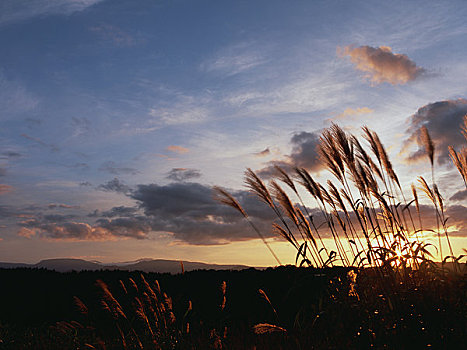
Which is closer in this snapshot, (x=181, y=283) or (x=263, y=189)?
(x=263, y=189)

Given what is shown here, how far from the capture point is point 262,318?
22.4 ft

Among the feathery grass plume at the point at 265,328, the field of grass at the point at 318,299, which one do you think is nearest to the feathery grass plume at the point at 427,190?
the field of grass at the point at 318,299

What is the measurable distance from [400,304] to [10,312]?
680 cm

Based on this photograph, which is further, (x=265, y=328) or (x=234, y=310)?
(x=234, y=310)

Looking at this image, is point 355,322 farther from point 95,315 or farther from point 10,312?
point 10,312

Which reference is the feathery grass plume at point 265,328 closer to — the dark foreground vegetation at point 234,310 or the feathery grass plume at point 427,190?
the dark foreground vegetation at point 234,310

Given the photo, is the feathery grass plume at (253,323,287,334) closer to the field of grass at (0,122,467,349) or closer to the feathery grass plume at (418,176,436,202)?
the field of grass at (0,122,467,349)

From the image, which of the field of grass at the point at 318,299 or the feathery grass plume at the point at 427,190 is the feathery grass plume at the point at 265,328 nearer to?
the field of grass at the point at 318,299

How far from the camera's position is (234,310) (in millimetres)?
7059

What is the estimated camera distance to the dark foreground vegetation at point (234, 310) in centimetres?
405

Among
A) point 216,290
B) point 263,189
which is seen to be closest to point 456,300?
point 263,189

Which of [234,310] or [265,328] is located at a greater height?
[265,328]

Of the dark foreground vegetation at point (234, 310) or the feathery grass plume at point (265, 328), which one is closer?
the feathery grass plume at point (265, 328)

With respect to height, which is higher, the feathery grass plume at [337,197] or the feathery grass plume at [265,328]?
the feathery grass plume at [337,197]
